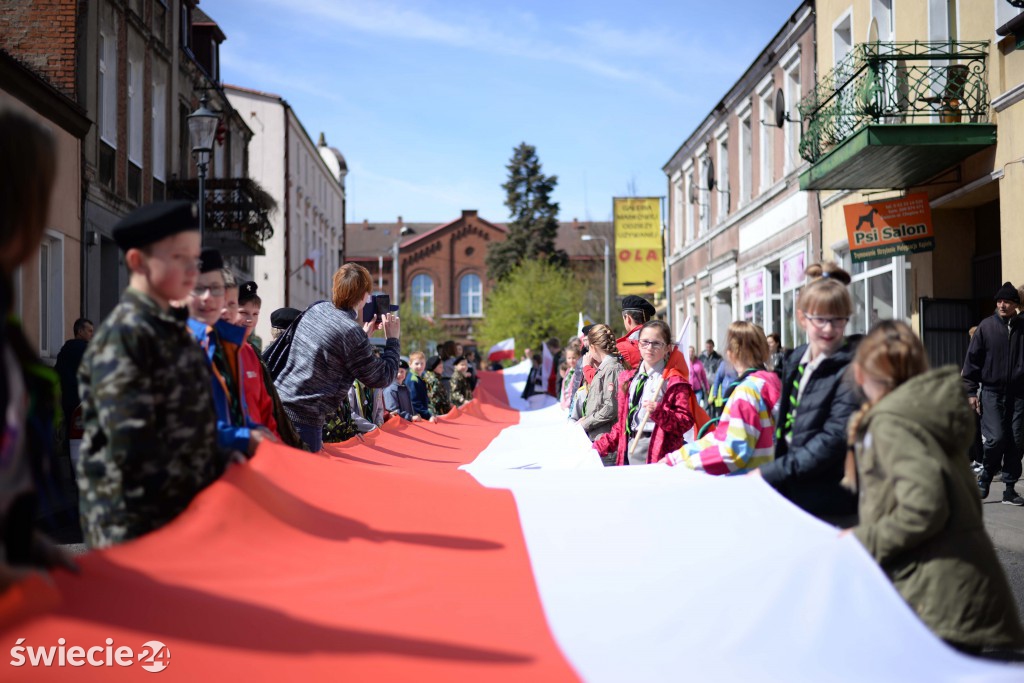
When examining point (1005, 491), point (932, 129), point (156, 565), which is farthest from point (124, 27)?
point (156, 565)

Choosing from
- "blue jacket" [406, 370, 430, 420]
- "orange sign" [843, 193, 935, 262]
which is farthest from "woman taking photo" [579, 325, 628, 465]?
"orange sign" [843, 193, 935, 262]

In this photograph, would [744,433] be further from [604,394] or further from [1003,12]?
[1003,12]

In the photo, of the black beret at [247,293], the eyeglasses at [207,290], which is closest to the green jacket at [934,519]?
the eyeglasses at [207,290]

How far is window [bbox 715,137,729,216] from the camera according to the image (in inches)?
1348

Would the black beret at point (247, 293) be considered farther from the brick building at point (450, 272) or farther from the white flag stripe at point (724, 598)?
the brick building at point (450, 272)

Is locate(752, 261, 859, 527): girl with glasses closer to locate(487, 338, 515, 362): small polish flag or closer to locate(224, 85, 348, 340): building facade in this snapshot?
locate(487, 338, 515, 362): small polish flag

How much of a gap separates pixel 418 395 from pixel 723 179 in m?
19.7

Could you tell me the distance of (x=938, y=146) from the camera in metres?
15.8

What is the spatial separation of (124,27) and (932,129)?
677 inches

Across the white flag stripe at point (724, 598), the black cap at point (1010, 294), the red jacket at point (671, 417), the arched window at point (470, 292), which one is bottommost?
the white flag stripe at point (724, 598)

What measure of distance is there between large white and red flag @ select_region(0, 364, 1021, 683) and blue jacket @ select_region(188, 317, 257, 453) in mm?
149

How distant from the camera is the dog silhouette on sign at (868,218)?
18812 millimetres

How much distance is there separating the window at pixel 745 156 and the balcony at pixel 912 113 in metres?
12.8

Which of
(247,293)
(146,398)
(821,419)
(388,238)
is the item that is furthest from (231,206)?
(388,238)
